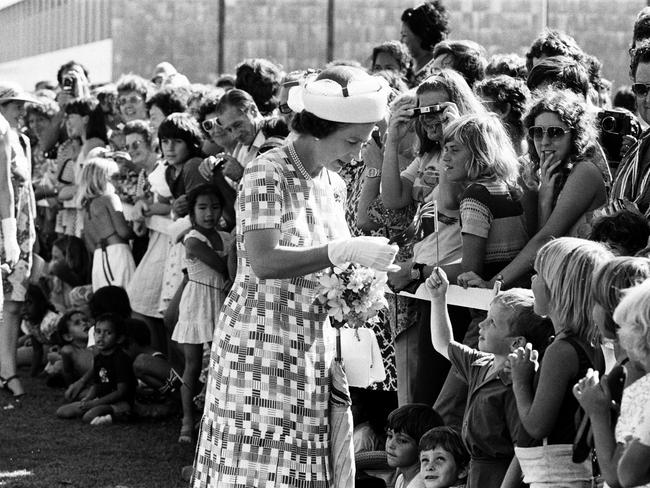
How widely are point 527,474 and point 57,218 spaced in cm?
773

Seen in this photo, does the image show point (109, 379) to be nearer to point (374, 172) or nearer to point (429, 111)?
point (374, 172)

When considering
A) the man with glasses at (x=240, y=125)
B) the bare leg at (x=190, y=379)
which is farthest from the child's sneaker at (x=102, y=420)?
the man with glasses at (x=240, y=125)

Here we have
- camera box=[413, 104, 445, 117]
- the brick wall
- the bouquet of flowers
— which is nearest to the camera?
the bouquet of flowers

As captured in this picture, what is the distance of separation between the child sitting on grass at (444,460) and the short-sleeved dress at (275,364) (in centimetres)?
75

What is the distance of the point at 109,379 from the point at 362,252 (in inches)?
185

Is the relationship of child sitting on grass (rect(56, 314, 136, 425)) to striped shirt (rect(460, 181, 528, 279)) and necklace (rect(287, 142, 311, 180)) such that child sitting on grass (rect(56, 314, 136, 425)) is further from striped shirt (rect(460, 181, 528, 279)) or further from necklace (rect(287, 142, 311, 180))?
necklace (rect(287, 142, 311, 180))

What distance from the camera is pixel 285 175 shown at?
15.0 feet

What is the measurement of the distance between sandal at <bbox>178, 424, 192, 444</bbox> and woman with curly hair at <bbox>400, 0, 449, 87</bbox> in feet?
9.01

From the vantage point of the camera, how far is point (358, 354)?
4.71 metres

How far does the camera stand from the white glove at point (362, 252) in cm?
434

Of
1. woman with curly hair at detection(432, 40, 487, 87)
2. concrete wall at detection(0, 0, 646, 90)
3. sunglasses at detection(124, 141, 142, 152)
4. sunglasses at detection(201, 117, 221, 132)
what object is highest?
concrete wall at detection(0, 0, 646, 90)

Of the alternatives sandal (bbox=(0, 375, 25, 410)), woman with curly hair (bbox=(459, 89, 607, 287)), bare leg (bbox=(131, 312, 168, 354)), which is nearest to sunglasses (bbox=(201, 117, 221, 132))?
bare leg (bbox=(131, 312, 168, 354))

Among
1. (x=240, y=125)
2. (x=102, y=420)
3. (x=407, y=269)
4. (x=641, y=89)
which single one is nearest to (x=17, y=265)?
(x=102, y=420)

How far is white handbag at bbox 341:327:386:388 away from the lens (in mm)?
4699
